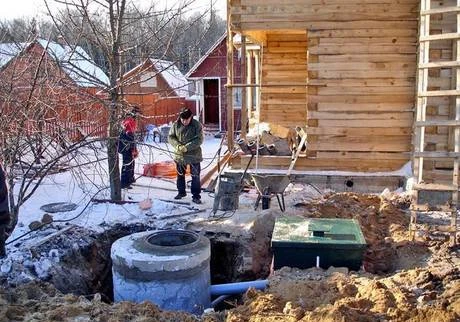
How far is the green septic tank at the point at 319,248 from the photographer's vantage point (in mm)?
5352

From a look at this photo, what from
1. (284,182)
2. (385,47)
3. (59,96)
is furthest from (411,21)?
(59,96)

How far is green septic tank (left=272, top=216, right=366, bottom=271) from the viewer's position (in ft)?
17.6

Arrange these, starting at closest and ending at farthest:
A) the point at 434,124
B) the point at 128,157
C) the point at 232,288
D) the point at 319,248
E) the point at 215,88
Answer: the point at 319,248, the point at 232,288, the point at 434,124, the point at 128,157, the point at 215,88

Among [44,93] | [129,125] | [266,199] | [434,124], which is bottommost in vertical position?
[266,199]

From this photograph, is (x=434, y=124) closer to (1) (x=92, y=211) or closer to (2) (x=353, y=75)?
(2) (x=353, y=75)

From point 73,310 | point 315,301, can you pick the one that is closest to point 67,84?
point 73,310

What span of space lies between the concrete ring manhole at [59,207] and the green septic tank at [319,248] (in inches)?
169

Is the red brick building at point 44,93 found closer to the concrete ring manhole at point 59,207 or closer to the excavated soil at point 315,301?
the concrete ring manhole at point 59,207

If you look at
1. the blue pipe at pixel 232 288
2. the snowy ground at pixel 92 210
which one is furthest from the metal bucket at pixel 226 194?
the blue pipe at pixel 232 288

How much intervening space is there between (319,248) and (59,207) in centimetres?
499

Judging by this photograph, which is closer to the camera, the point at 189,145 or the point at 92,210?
the point at 92,210

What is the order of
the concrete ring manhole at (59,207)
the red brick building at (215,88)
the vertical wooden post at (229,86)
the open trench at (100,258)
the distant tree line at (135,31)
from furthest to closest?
the red brick building at (215,88), the vertical wooden post at (229,86), the distant tree line at (135,31), the concrete ring manhole at (59,207), the open trench at (100,258)

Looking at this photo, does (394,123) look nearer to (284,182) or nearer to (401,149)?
(401,149)

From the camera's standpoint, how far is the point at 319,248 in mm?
5375
